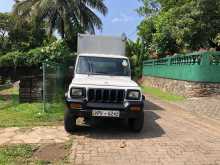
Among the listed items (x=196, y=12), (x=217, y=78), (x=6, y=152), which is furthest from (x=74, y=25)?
(x=6, y=152)

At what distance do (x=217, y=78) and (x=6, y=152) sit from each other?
43.1 feet

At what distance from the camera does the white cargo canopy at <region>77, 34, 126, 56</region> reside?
53.5 feet

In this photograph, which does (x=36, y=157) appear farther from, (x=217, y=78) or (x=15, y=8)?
(x=15, y=8)

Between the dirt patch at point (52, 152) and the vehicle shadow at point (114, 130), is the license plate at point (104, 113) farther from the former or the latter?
the dirt patch at point (52, 152)

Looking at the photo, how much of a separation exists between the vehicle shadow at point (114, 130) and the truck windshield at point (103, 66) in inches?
55.1

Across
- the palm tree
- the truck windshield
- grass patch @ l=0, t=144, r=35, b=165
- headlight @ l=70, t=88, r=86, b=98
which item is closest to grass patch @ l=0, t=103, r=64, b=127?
the truck windshield

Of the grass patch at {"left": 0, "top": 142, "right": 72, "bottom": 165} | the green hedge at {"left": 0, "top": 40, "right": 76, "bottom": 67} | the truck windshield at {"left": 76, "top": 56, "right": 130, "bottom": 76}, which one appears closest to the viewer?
the grass patch at {"left": 0, "top": 142, "right": 72, "bottom": 165}

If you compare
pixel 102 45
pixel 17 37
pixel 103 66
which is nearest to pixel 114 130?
pixel 103 66

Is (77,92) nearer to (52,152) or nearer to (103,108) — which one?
(103,108)

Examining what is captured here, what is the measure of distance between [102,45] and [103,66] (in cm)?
445

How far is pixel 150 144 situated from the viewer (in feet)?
30.3

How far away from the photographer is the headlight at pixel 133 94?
10180mm

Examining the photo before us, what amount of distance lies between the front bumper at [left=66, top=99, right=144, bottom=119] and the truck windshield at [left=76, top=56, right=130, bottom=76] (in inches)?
72.5

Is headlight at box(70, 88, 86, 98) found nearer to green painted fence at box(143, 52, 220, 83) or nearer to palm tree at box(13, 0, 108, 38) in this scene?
green painted fence at box(143, 52, 220, 83)
